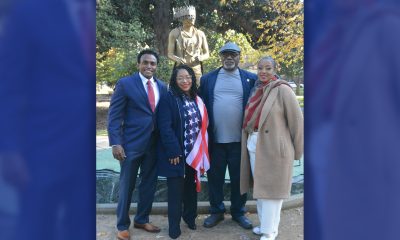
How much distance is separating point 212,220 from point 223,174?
23.1 inches

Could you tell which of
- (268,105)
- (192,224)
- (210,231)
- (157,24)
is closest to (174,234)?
(192,224)

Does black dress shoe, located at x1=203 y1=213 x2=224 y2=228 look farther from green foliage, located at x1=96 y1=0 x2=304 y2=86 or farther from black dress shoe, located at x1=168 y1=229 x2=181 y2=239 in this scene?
green foliage, located at x1=96 y1=0 x2=304 y2=86

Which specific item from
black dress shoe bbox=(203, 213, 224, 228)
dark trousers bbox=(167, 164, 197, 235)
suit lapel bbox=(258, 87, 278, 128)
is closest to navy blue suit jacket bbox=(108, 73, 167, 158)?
dark trousers bbox=(167, 164, 197, 235)

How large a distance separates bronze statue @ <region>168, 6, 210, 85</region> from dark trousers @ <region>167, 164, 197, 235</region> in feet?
5.05

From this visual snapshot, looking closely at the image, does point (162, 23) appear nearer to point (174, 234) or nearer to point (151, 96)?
point (151, 96)

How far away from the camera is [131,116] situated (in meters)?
4.28

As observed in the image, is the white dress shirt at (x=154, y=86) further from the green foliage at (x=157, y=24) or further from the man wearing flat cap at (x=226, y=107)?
the green foliage at (x=157, y=24)

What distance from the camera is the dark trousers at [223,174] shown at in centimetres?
459

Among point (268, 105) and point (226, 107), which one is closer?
point (268, 105)

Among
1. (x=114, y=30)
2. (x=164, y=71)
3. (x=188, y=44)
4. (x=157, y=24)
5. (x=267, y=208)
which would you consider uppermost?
(x=157, y=24)
